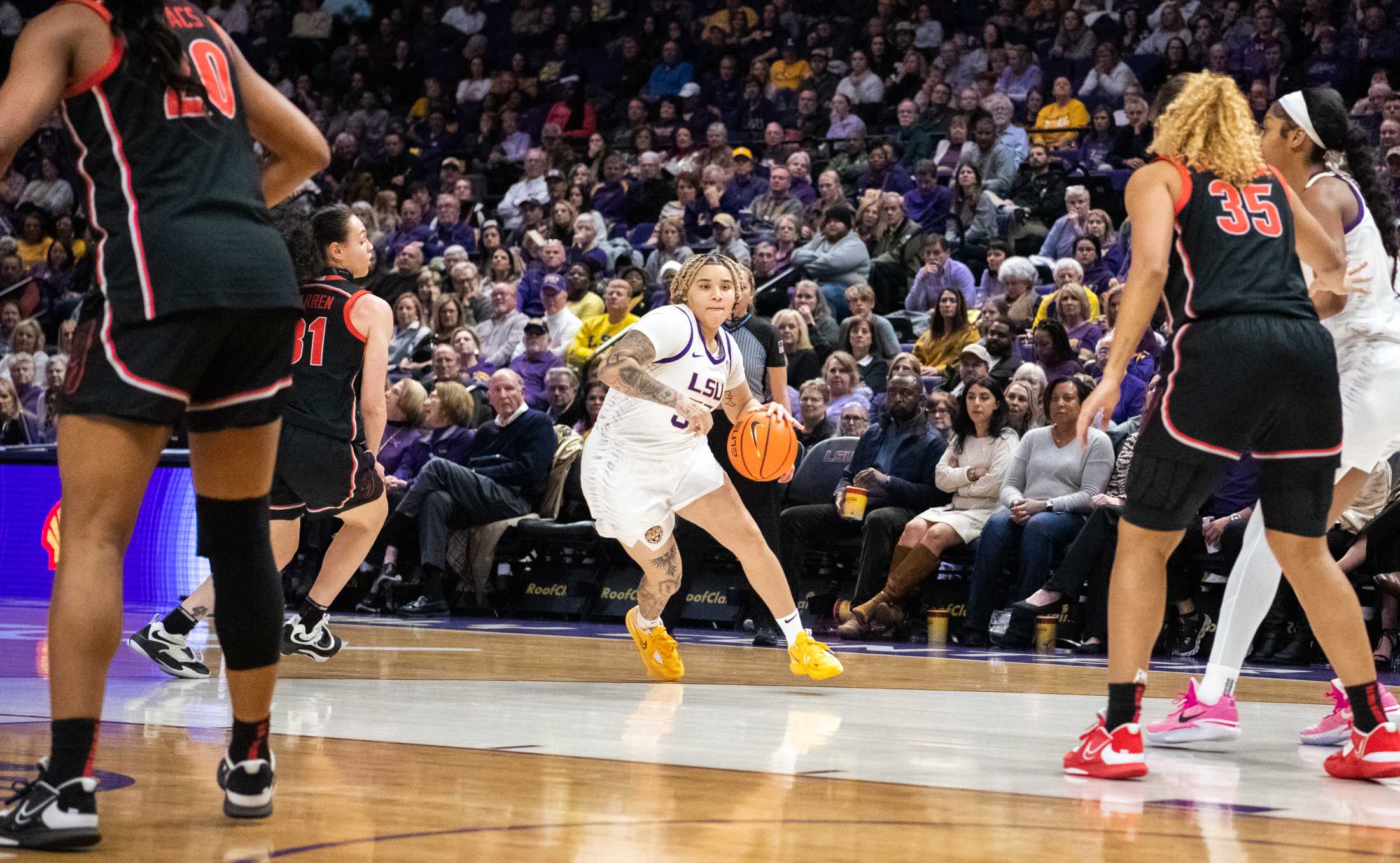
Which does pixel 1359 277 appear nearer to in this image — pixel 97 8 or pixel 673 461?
pixel 673 461

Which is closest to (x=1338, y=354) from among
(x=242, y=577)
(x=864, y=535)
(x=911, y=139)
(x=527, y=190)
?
(x=242, y=577)

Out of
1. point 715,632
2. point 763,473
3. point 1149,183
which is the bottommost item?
point 715,632

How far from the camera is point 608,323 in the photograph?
13758 mm

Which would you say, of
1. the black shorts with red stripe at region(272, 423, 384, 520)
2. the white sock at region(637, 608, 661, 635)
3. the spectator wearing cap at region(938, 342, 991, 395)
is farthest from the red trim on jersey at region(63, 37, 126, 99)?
the spectator wearing cap at region(938, 342, 991, 395)

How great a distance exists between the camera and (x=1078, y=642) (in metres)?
9.17

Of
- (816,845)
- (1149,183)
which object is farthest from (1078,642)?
(816,845)

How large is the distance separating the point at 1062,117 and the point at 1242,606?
1053cm

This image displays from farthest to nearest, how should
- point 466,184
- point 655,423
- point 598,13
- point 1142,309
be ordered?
point 598,13 < point 466,184 < point 655,423 < point 1142,309

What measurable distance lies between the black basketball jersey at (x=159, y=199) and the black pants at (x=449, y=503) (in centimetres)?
787

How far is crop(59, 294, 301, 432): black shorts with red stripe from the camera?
3.08 m

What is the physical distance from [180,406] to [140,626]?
619cm

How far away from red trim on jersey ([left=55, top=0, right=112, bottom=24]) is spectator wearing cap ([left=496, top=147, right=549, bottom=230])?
14.2 metres

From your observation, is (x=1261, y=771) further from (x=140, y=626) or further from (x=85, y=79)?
(x=140, y=626)

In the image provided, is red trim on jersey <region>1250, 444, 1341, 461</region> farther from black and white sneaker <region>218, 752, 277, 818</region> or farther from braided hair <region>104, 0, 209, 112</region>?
braided hair <region>104, 0, 209, 112</region>
